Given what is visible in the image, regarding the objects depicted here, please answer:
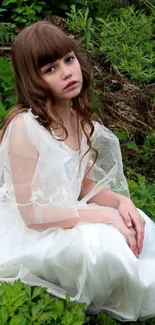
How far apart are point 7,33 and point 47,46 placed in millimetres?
2788

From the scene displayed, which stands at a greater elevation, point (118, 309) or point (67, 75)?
point (67, 75)

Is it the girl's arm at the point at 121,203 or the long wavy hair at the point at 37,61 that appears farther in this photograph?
the girl's arm at the point at 121,203

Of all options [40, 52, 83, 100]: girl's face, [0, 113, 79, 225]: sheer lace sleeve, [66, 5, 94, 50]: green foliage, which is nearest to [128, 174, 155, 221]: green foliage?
[0, 113, 79, 225]: sheer lace sleeve

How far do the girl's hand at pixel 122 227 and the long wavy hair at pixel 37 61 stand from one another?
1.31ft

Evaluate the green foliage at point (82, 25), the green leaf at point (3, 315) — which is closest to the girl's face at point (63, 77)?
the green leaf at point (3, 315)

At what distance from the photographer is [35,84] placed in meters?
2.88

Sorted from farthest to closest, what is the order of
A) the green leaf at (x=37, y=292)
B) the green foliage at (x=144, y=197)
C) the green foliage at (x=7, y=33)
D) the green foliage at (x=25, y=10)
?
the green foliage at (x=25, y=10) < the green foliage at (x=7, y=33) < the green foliage at (x=144, y=197) < the green leaf at (x=37, y=292)

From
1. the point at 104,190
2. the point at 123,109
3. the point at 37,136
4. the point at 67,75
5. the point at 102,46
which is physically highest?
the point at 67,75

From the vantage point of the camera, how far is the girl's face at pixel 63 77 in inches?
113

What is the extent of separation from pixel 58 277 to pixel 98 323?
300 millimetres

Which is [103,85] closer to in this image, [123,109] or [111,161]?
Answer: [123,109]

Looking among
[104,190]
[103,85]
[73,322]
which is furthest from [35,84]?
[103,85]

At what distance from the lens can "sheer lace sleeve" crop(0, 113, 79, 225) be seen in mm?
2867

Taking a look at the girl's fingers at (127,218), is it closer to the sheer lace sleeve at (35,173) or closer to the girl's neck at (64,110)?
the sheer lace sleeve at (35,173)
